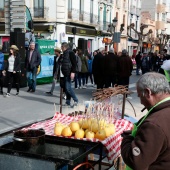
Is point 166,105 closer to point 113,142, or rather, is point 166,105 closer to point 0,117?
point 113,142

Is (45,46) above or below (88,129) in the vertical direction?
above

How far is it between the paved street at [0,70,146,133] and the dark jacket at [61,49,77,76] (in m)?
1.03

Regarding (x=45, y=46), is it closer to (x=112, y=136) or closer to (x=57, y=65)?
(x=57, y=65)

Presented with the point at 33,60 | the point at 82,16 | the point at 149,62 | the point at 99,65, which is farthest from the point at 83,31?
the point at 99,65

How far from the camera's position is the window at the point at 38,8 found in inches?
1252

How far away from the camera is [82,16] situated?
35.3 meters

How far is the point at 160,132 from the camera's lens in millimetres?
2049

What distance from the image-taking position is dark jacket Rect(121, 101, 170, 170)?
205cm

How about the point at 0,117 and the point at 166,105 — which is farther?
the point at 0,117

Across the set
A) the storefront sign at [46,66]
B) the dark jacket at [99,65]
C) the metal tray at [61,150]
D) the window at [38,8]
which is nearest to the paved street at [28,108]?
the dark jacket at [99,65]

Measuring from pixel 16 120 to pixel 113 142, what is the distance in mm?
4273

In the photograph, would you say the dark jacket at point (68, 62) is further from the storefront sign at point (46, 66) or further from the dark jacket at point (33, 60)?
the storefront sign at point (46, 66)

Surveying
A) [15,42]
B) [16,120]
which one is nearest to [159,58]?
[15,42]

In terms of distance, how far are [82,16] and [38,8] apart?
525 centimetres
